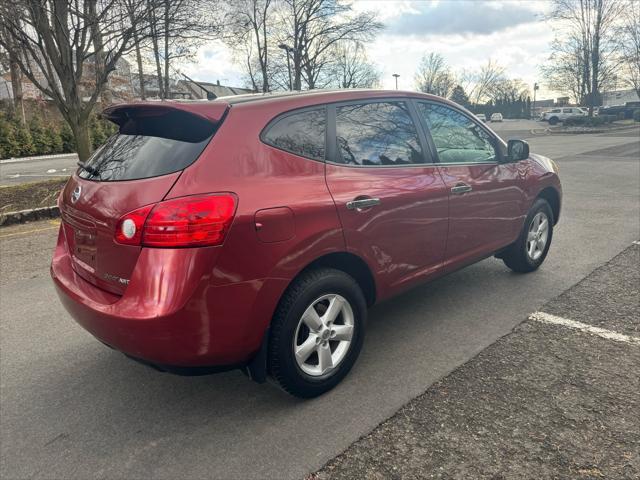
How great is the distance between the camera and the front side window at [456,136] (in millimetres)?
3549

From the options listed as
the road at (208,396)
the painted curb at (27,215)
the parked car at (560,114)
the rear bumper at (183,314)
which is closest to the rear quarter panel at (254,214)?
the rear bumper at (183,314)

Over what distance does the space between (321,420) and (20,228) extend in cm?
690

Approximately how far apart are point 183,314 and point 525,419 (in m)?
1.78

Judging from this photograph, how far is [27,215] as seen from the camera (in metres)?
7.98

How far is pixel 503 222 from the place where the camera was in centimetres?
410

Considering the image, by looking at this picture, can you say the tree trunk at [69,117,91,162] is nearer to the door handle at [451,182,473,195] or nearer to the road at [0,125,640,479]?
the road at [0,125,640,479]

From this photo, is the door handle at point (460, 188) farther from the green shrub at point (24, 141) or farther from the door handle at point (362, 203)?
the green shrub at point (24, 141)

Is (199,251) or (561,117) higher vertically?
(561,117)

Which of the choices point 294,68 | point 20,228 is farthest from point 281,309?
point 294,68

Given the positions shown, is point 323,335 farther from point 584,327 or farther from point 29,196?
point 29,196

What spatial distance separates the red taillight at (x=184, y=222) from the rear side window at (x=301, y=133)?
53cm

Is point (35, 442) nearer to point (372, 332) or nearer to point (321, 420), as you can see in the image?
point (321, 420)

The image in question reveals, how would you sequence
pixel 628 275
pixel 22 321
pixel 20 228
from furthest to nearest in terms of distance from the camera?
pixel 20 228 → pixel 628 275 → pixel 22 321

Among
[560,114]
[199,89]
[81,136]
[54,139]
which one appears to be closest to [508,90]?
[560,114]
